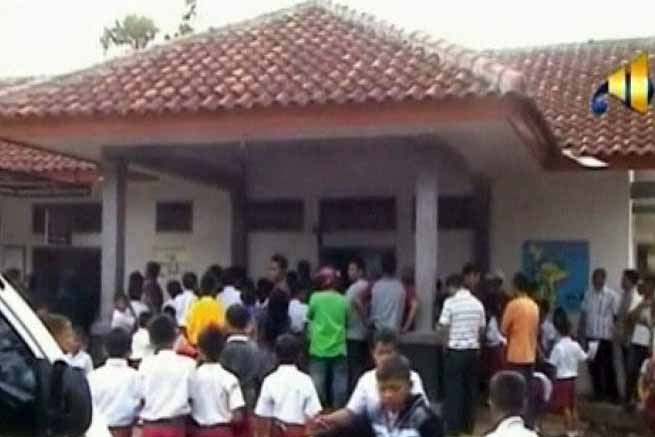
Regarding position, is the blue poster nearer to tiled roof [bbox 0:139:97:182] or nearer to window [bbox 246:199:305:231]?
window [bbox 246:199:305:231]

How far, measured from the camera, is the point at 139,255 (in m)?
17.2

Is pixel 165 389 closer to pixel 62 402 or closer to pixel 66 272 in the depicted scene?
pixel 62 402

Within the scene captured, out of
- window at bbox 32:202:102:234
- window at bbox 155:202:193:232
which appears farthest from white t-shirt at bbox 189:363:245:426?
window at bbox 32:202:102:234

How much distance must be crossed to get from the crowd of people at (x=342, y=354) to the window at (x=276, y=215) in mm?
1472

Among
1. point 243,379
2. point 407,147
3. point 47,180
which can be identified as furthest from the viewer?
point 47,180

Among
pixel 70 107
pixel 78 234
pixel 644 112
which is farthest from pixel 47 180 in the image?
pixel 644 112

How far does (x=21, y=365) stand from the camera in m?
3.86

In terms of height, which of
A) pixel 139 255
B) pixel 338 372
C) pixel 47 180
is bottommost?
pixel 338 372

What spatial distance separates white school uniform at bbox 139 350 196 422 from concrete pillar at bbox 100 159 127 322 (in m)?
5.63

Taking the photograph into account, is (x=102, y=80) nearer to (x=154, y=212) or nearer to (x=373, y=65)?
(x=373, y=65)

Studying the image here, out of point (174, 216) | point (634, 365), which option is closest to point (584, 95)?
point (634, 365)

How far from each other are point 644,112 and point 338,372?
21.0ft

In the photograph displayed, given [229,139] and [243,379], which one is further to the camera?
[229,139]

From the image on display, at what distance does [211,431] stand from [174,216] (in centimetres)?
940
